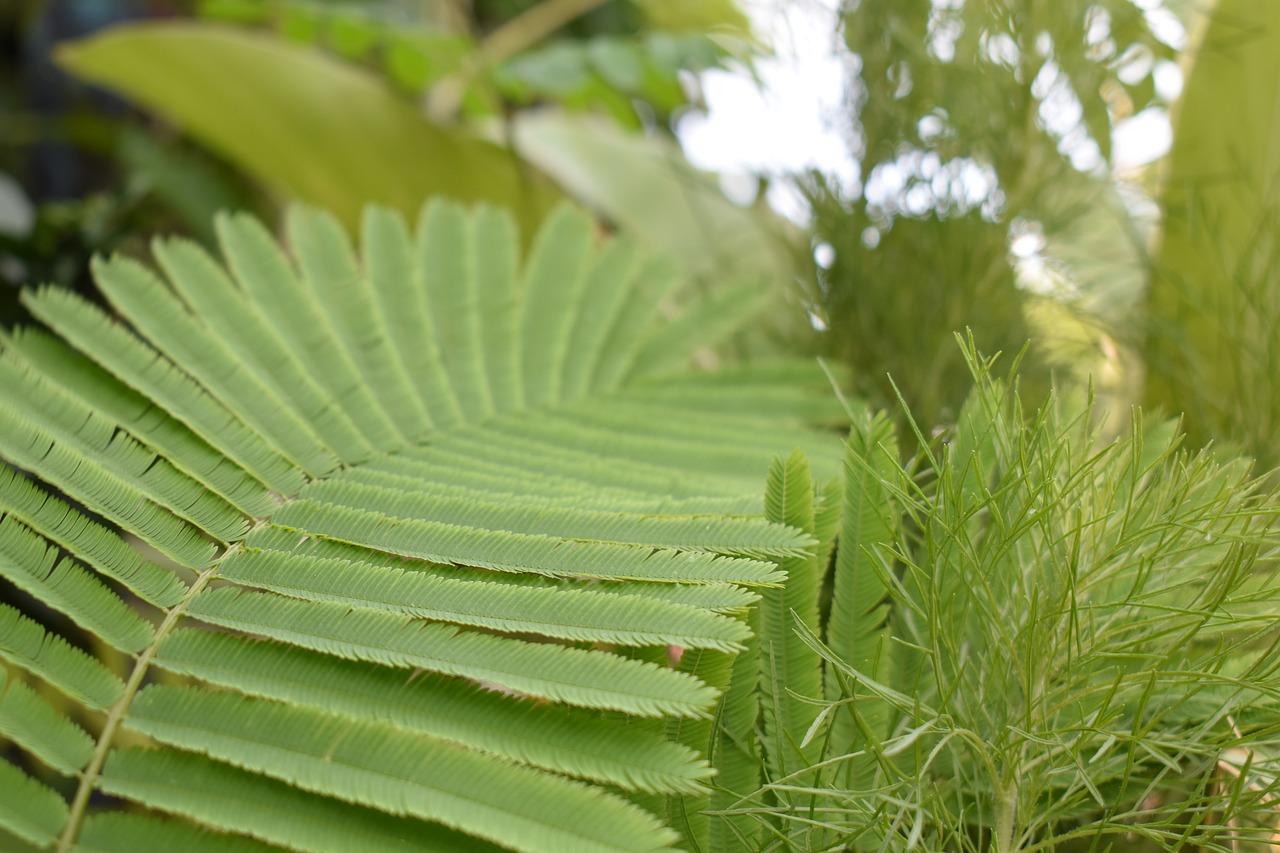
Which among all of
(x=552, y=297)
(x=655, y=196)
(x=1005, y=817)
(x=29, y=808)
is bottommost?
(x=29, y=808)

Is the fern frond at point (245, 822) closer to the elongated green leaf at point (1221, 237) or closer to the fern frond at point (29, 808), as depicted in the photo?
the fern frond at point (29, 808)

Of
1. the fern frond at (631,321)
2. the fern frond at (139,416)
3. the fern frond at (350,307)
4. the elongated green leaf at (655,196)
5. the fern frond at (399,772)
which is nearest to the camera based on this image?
the fern frond at (399,772)

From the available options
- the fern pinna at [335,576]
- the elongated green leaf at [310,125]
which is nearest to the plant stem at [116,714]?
the fern pinna at [335,576]

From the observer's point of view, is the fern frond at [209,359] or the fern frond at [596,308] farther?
the fern frond at [596,308]

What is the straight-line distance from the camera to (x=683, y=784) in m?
0.26

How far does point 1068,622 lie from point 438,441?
0.30 m

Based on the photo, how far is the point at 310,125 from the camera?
3.01ft

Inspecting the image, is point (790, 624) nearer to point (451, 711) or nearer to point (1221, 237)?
point (451, 711)

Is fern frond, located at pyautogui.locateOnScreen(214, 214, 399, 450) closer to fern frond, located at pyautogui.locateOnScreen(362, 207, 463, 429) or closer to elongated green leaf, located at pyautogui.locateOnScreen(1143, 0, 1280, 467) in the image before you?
fern frond, located at pyautogui.locateOnScreen(362, 207, 463, 429)

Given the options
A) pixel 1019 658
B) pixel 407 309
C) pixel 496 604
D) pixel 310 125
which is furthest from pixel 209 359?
pixel 310 125

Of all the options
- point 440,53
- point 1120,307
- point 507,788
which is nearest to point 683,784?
point 507,788

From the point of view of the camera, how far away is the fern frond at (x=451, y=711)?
0.87 feet

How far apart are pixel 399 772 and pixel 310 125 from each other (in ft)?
2.62

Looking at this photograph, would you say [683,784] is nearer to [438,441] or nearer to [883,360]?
[438,441]
